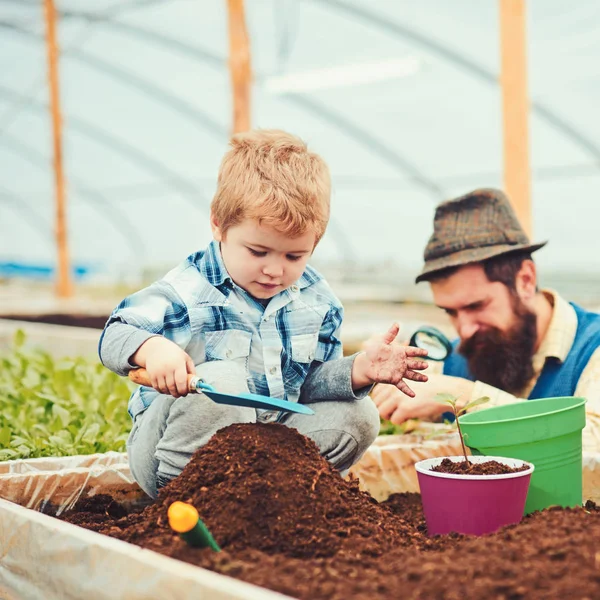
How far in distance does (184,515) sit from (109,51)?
369 inches

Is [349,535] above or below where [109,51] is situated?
below

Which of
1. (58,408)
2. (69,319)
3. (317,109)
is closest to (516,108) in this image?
(58,408)

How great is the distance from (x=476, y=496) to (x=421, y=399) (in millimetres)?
744

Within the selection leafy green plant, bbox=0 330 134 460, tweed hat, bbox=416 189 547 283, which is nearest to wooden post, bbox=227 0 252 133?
leafy green plant, bbox=0 330 134 460

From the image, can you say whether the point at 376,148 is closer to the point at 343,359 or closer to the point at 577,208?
the point at 577,208

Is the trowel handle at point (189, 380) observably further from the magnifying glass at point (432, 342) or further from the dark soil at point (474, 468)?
the magnifying glass at point (432, 342)

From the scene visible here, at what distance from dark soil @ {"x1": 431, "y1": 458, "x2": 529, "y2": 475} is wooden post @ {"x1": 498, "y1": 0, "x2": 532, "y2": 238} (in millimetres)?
2233

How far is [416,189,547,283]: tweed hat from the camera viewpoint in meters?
2.64

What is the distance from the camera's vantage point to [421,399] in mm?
2275

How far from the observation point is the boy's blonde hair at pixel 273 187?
164cm

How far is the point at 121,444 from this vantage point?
234 cm

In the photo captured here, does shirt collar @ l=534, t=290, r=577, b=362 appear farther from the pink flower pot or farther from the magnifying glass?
the pink flower pot

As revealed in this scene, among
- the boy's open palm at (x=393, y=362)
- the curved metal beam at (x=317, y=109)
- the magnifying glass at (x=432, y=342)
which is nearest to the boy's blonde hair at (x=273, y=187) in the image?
the boy's open palm at (x=393, y=362)

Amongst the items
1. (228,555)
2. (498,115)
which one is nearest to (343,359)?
(228,555)
